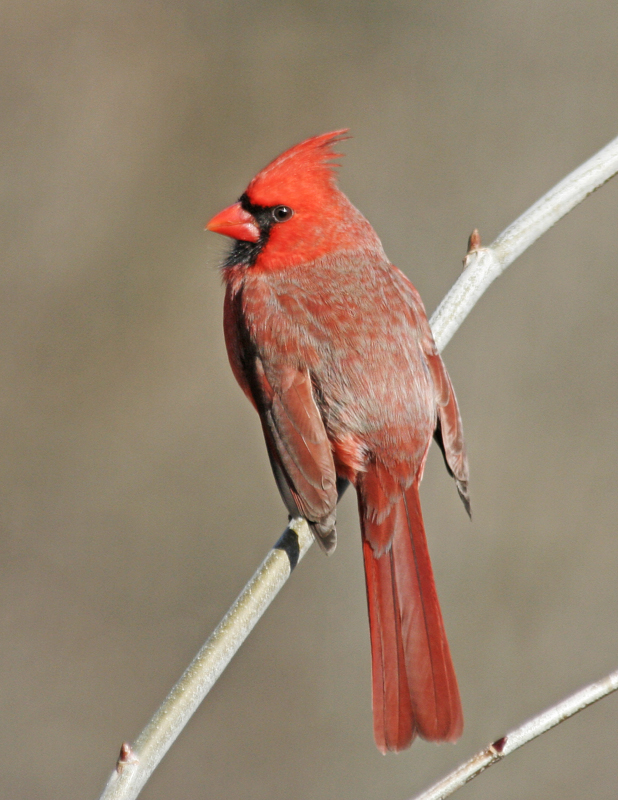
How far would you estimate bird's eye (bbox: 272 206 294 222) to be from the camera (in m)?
2.83

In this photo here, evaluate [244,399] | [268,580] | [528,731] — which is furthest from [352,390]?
[244,399]

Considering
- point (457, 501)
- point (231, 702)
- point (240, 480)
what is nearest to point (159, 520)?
point (240, 480)

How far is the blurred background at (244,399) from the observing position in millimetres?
4230

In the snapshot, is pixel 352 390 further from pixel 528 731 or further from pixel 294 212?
pixel 528 731

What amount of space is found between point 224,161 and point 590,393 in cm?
213

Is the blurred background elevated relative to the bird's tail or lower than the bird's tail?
elevated

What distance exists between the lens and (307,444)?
8.37 feet

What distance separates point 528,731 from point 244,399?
3216mm

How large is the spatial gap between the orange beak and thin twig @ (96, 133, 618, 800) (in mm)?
584

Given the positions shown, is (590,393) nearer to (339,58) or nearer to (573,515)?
(573,515)

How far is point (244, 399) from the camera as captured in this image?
4.82 meters

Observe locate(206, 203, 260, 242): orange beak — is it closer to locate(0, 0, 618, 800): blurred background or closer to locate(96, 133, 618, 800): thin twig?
locate(96, 133, 618, 800): thin twig

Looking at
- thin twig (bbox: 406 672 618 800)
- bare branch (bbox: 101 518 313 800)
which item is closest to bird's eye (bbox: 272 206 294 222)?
bare branch (bbox: 101 518 313 800)

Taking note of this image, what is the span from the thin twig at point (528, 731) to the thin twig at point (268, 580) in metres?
0.47
